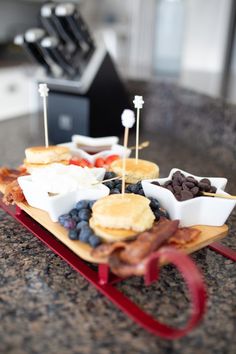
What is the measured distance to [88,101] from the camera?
1.33 metres

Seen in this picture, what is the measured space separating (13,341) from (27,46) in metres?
1.17

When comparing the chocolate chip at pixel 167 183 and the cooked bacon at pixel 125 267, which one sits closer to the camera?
the cooked bacon at pixel 125 267

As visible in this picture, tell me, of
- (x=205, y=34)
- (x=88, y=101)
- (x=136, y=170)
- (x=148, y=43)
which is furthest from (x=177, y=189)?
(x=148, y=43)

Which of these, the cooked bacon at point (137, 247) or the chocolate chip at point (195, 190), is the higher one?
the chocolate chip at point (195, 190)

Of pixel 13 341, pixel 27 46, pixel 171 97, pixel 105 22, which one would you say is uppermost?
pixel 105 22

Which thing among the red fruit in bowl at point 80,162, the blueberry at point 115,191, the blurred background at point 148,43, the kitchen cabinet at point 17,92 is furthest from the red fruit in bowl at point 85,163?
the kitchen cabinet at point 17,92

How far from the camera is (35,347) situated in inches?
18.0

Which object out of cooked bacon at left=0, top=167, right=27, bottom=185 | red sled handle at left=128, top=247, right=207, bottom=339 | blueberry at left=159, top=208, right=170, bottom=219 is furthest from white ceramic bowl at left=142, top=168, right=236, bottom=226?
cooked bacon at left=0, top=167, right=27, bottom=185

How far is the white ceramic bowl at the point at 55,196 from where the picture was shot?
24.1 inches

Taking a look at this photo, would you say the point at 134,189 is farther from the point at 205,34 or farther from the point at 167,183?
the point at 205,34

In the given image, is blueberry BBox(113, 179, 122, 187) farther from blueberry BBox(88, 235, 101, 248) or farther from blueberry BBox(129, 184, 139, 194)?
blueberry BBox(88, 235, 101, 248)

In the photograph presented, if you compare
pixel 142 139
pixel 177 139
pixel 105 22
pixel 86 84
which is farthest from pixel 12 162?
pixel 105 22

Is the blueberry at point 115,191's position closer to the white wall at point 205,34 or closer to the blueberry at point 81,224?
the blueberry at point 81,224

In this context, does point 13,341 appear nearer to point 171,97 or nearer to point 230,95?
point 230,95
